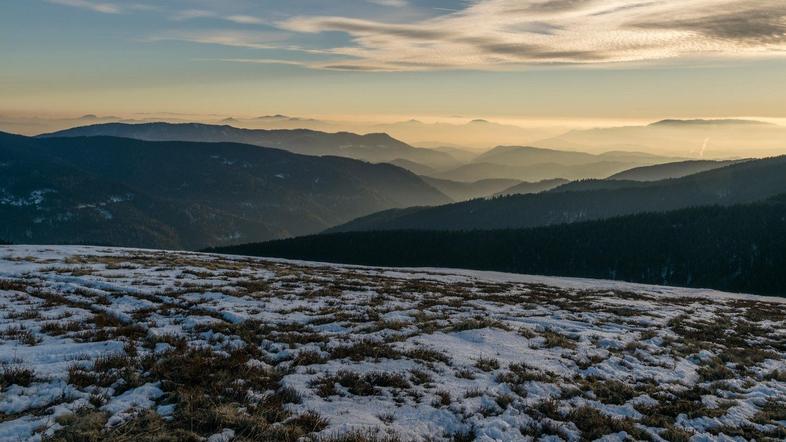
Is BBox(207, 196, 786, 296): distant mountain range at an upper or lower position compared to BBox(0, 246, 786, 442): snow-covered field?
lower

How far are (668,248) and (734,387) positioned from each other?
200081 mm

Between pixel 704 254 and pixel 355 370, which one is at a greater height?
pixel 355 370

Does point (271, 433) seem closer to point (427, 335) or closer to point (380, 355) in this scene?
point (380, 355)

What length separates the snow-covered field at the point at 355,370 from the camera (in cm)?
938

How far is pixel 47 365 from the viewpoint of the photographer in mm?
11391

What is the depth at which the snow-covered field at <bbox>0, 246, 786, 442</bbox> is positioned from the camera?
9375 mm

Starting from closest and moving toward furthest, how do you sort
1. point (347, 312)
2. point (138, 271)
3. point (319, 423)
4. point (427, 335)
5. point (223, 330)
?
1. point (319, 423)
2. point (223, 330)
3. point (427, 335)
4. point (347, 312)
5. point (138, 271)

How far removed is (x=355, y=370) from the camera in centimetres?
1305

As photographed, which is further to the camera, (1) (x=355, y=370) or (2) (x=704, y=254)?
(2) (x=704, y=254)

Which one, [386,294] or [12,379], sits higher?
[12,379]

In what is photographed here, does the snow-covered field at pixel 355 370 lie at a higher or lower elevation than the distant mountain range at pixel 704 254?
higher

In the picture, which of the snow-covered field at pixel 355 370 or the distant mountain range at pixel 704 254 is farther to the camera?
the distant mountain range at pixel 704 254

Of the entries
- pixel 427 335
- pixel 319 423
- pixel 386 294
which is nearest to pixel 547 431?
pixel 319 423

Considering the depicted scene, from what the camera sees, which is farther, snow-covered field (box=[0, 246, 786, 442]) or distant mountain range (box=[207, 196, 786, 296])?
distant mountain range (box=[207, 196, 786, 296])
